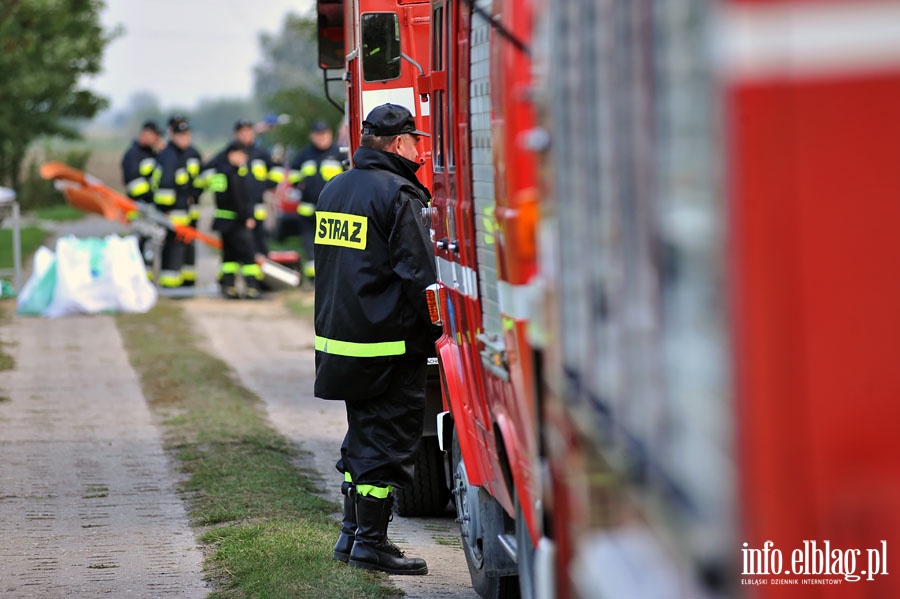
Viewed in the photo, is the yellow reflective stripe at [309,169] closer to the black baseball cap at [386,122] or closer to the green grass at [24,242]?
the green grass at [24,242]

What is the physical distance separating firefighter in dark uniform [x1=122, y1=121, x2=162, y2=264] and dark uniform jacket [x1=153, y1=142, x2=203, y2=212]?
1.31ft

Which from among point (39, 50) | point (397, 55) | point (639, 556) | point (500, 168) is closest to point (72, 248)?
point (397, 55)

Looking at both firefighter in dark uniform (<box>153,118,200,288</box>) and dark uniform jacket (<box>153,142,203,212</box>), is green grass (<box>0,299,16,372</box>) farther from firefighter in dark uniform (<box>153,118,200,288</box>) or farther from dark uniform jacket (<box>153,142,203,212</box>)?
dark uniform jacket (<box>153,142,203,212</box>)

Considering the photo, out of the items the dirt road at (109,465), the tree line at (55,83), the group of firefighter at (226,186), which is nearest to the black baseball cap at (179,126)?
the group of firefighter at (226,186)

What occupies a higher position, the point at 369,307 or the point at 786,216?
the point at 786,216

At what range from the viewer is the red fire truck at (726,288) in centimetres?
189

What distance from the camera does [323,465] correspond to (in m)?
9.08

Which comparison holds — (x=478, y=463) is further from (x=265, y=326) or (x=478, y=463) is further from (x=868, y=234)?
(x=265, y=326)

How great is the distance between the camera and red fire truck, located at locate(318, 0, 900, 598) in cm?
189

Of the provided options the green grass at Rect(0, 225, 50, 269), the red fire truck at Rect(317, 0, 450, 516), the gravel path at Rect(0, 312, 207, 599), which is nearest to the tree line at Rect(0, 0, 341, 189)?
the green grass at Rect(0, 225, 50, 269)

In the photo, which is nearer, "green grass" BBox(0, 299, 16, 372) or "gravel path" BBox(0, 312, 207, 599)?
"gravel path" BBox(0, 312, 207, 599)

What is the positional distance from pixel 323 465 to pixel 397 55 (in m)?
2.72

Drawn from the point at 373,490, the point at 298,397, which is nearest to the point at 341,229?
the point at 373,490

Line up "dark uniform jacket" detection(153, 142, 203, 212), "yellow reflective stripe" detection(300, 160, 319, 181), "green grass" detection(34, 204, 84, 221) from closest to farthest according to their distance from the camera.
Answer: "yellow reflective stripe" detection(300, 160, 319, 181) < "dark uniform jacket" detection(153, 142, 203, 212) < "green grass" detection(34, 204, 84, 221)
